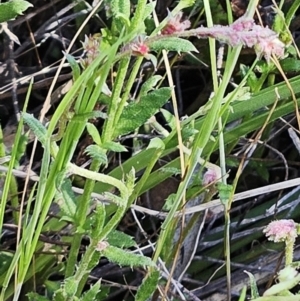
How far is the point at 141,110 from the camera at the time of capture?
68 cm

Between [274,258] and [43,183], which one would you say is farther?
[274,258]

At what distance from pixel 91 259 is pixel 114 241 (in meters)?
0.04

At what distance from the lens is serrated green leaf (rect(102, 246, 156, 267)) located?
0.67 m

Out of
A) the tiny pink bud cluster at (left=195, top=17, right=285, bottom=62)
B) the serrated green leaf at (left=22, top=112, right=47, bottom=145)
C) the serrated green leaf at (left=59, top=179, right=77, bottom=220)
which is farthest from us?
the serrated green leaf at (left=59, top=179, right=77, bottom=220)

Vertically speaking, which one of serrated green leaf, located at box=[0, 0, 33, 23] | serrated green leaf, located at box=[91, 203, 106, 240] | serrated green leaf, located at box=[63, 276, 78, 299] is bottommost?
serrated green leaf, located at box=[63, 276, 78, 299]

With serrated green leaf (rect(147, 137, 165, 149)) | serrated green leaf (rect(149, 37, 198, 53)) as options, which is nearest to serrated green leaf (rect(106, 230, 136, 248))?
serrated green leaf (rect(147, 137, 165, 149))

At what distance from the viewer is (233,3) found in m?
1.00

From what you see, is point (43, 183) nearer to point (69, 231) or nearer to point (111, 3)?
point (111, 3)

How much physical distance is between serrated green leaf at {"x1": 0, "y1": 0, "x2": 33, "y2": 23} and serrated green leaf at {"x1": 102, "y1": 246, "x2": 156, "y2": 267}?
296 millimetres

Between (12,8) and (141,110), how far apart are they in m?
0.21

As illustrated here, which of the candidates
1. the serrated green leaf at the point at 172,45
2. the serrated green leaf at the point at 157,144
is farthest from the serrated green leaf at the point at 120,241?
the serrated green leaf at the point at 172,45

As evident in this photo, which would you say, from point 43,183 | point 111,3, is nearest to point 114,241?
point 43,183

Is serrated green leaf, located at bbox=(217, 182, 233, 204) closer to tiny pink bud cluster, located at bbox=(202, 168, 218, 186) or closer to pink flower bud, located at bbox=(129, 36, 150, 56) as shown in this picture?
tiny pink bud cluster, located at bbox=(202, 168, 218, 186)

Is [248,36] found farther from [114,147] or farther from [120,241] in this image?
[120,241]
